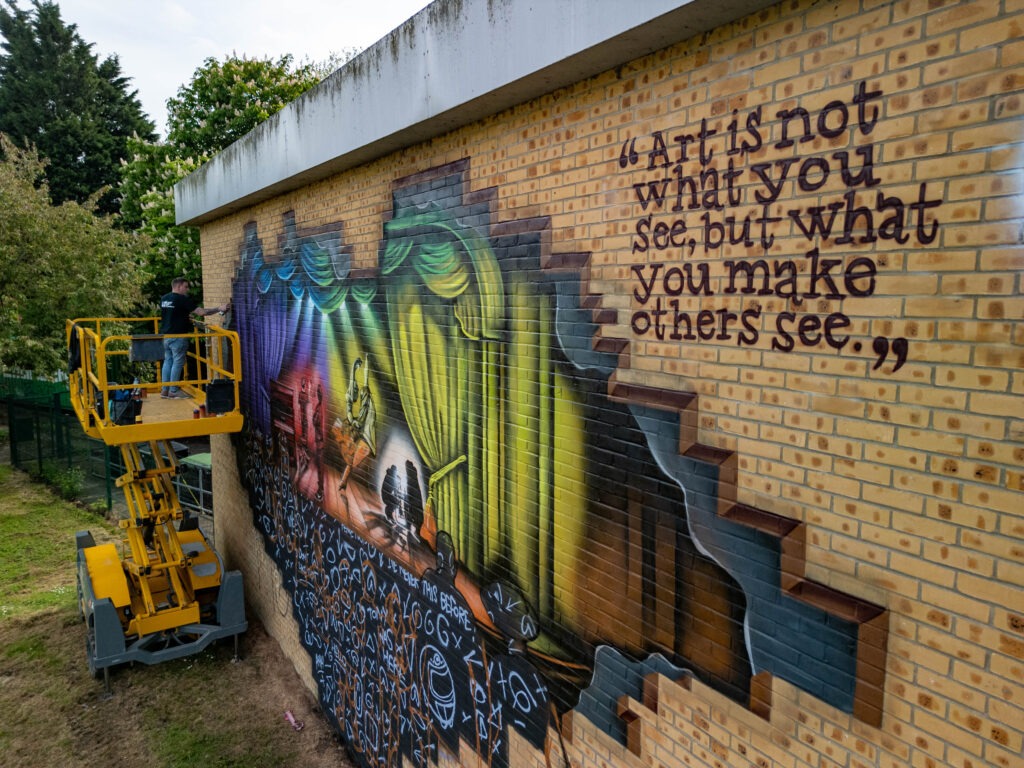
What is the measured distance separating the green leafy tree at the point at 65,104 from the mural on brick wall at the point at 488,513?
95.8ft

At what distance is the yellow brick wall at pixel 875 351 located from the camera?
219cm

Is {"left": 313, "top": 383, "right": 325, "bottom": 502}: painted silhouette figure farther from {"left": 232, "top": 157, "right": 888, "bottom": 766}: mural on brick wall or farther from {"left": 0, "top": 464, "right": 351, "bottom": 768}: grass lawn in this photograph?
{"left": 0, "top": 464, "right": 351, "bottom": 768}: grass lawn

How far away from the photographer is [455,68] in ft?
14.6

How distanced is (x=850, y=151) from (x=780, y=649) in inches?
78.6

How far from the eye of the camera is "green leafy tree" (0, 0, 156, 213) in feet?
102

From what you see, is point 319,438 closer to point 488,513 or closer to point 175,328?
point 175,328

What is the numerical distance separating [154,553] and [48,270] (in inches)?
511

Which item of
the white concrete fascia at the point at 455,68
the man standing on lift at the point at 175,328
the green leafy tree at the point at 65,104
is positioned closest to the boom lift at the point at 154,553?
the man standing on lift at the point at 175,328

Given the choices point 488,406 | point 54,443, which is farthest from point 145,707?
point 54,443

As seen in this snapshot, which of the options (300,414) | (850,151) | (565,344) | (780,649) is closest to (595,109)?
(565,344)

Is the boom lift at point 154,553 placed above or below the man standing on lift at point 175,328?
below

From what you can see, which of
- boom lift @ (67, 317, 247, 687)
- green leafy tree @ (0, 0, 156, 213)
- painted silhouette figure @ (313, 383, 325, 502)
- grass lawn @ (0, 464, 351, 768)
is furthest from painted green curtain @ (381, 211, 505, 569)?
green leafy tree @ (0, 0, 156, 213)

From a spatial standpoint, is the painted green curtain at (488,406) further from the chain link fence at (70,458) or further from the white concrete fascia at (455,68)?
the chain link fence at (70,458)

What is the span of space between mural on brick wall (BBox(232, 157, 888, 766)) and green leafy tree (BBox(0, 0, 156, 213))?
29.2 meters
